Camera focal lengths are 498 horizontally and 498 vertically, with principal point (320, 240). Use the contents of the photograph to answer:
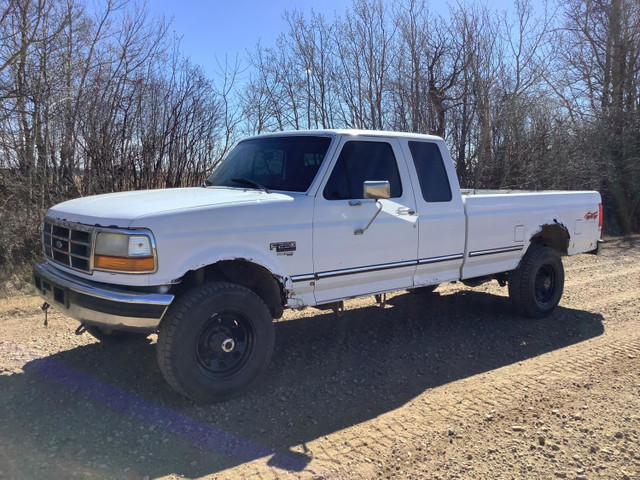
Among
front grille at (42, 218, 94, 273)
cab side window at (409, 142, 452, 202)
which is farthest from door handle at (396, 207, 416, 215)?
front grille at (42, 218, 94, 273)

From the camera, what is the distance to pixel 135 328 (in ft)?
11.4

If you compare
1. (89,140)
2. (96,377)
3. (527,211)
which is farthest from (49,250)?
(89,140)

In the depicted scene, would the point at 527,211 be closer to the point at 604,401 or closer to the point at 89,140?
the point at 604,401

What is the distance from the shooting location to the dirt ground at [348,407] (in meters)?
3.07

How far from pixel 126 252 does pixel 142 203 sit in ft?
1.83

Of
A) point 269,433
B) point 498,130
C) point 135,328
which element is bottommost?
point 269,433

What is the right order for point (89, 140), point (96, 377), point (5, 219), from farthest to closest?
point (89, 140), point (5, 219), point (96, 377)

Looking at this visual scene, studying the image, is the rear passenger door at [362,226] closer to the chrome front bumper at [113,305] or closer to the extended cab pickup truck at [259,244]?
the extended cab pickup truck at [259,244]

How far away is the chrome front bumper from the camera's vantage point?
3.40 m

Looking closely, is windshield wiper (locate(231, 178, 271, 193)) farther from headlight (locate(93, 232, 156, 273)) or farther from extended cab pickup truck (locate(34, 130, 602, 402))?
headlight (locate(93, 232, 156, 273))

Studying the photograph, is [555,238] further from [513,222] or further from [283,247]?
[283,247]

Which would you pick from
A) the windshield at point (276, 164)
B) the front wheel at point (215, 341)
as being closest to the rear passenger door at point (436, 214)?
the windshield at point (276, 164)

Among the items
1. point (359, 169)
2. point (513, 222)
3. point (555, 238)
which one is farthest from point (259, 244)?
point (555, 238)

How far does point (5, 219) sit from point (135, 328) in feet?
19.9
